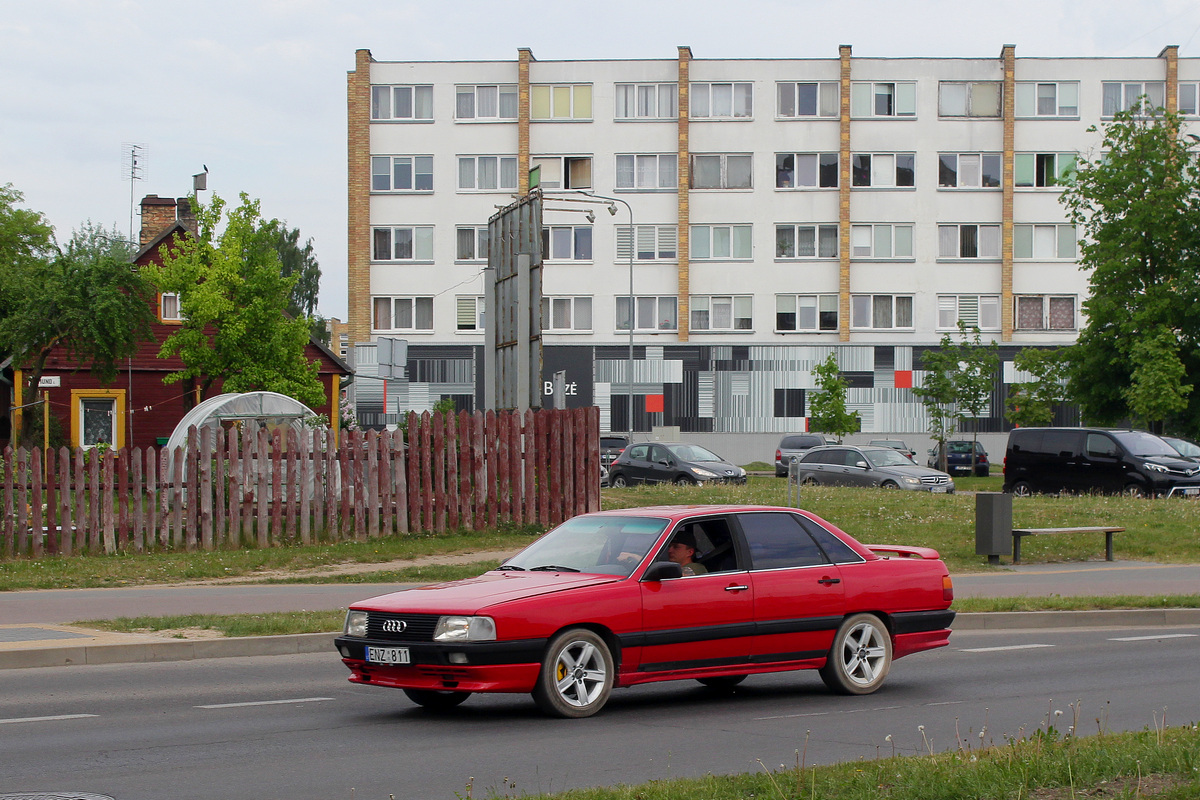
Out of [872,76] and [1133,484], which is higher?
[872,76]

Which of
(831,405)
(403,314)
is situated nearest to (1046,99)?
(831,405)

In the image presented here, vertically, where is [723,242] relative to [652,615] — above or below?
above

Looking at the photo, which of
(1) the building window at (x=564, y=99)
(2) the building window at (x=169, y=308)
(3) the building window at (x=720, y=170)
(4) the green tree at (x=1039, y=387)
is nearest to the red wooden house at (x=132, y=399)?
(2) the building window at (x=169, y=308)

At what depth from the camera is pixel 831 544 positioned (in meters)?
10.6

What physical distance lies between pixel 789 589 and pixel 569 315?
50933mm

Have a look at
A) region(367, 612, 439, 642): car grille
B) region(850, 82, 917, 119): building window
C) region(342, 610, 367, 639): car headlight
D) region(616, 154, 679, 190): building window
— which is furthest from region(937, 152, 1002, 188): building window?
region(367, 612, 439, 642): car grille

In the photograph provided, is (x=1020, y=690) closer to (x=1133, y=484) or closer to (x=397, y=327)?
(x=1133, y=484)

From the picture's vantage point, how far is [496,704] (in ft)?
32.8

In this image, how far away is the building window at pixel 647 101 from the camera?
59.9 metres

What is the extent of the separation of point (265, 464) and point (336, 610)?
6898 mm

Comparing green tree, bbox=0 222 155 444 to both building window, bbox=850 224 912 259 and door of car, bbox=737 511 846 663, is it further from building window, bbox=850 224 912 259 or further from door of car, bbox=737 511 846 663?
building window, bbox=850 224 912 259

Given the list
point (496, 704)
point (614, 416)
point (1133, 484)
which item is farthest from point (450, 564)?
point (614, 416)

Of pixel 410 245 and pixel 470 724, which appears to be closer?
pixel 470 724

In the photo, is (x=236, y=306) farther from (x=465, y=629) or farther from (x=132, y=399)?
(x=465, y=629)
